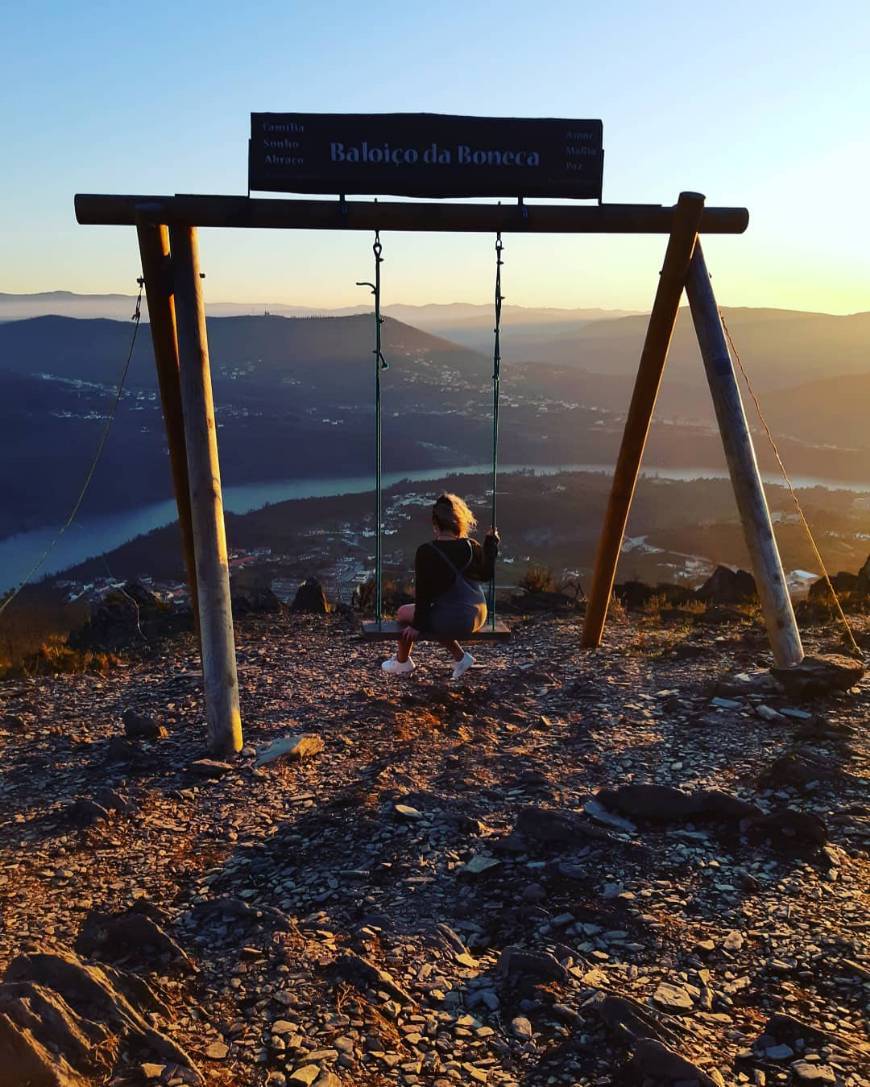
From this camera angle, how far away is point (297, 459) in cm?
11019

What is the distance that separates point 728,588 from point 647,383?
588cm

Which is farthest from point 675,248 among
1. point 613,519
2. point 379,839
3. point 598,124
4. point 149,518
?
point 149,518

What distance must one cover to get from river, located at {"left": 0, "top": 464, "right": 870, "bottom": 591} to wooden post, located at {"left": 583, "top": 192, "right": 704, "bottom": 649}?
78.6 metres

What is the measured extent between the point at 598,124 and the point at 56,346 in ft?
648

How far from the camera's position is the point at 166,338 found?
6.83 metres

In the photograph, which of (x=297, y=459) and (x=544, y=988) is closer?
(x=544, y=988)

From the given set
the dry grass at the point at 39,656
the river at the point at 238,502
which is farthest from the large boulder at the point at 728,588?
the river at the point at 238,502

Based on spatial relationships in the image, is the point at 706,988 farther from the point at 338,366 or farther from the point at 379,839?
the point at 338,366

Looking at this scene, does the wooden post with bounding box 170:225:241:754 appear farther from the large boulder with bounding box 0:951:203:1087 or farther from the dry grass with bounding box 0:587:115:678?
the dry grass with bounding box 0:587:115:678

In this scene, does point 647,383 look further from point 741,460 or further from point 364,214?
point 364,214

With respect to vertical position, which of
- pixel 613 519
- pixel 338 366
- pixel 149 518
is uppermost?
pixel 338 366

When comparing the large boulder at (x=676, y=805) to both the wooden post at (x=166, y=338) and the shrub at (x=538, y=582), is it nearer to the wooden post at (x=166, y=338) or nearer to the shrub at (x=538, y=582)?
the wooden post at (x=166, y=338)

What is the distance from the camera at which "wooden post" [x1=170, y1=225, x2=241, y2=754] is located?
21.1 feet

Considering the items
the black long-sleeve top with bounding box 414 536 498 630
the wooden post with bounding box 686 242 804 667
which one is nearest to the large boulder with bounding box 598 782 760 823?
the black long-sleeve top with bounding box 414 536 498 630
